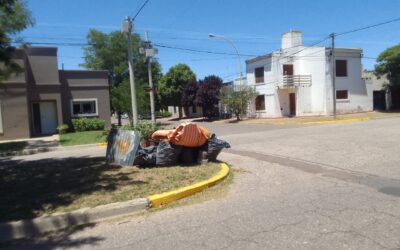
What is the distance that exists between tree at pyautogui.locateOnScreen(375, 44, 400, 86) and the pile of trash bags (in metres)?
30.0

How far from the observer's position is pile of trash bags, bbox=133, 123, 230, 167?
869 cm

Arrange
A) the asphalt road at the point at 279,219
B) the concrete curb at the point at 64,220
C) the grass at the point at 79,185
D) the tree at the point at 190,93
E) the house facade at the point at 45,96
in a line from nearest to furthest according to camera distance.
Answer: the asphalt road at the point at 279,219 < the concrete curb at the point at 64,220 < the grass at the point at 79,185 < the house facade at the point at 45,96 < the tree at the point at 190,93

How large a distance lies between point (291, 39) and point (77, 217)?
33239mm

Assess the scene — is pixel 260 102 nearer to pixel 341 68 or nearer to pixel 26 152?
pixel 341 68

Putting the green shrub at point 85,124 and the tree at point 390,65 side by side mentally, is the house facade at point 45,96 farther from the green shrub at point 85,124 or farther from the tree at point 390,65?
the tree at point 390,65

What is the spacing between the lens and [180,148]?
352 inches

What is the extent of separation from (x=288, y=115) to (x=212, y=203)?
3119 centimetres

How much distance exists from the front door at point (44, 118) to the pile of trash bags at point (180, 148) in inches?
784

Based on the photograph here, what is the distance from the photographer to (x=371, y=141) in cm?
1330

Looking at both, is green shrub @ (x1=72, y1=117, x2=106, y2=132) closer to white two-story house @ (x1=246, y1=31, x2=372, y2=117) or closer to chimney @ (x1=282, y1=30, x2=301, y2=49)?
white two-story house @ (x1=246, y1=31, x2=372, y2=117)

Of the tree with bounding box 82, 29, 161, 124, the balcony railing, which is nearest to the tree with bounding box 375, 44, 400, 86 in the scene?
the balcony railing

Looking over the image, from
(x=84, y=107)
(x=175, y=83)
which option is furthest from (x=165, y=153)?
(x=175, y=83)

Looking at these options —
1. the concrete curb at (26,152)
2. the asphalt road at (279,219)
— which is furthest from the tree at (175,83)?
the asphalt road at (279,219)

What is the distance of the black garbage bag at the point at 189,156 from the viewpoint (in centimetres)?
909
